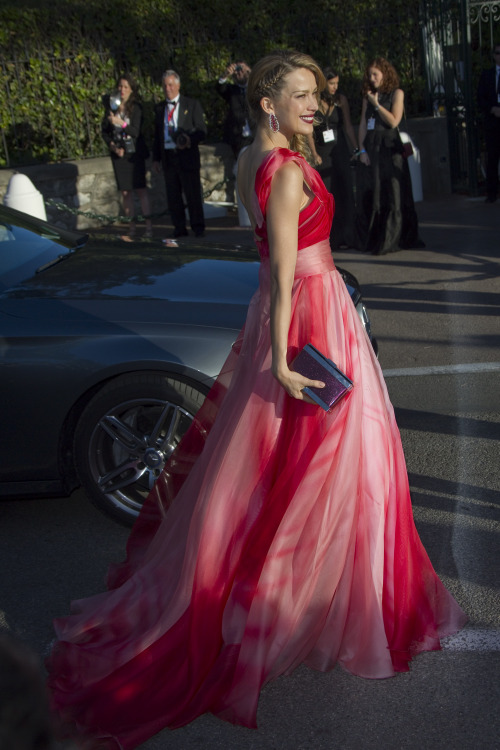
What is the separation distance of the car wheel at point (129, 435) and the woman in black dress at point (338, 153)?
20.3 feet

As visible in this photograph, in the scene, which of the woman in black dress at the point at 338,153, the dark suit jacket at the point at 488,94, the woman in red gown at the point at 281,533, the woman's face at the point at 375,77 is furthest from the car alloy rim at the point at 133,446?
the dark suit jacket at the point at 488,94

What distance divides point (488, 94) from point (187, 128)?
13.0ft

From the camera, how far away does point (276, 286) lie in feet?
10.2

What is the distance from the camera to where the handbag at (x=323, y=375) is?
10.2ft

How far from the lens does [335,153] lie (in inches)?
404

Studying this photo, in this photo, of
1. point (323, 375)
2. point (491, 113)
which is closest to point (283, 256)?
point (323, 375)

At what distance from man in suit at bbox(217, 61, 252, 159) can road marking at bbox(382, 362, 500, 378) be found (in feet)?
23.0

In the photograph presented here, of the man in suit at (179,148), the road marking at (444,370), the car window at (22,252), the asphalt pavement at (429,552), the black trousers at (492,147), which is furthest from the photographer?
the black trousers at (492,147)

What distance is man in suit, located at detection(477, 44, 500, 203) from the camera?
11961 mm

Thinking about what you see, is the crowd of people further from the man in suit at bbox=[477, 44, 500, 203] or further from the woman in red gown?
the woman in red gown

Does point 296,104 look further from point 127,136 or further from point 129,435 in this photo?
point 127,136

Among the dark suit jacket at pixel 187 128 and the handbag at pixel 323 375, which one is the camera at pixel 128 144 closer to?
the dark suit jacket at pixel 187 128

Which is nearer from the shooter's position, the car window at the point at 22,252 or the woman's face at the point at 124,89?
the car window at the point at 22,252

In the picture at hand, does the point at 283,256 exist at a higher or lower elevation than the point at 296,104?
lower
